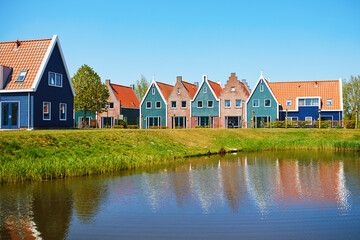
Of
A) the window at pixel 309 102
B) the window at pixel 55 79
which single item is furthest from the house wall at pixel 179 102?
the window at pixel 55 79

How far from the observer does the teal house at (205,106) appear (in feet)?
188

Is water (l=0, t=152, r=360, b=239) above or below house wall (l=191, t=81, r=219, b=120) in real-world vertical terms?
below

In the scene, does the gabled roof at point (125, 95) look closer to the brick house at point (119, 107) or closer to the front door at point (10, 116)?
the brick house at point (119, 107)

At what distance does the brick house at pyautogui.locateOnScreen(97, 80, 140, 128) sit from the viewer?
6050cm

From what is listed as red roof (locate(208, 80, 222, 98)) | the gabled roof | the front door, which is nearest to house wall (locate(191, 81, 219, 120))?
red roof (locate(208, 80, 222, 98))

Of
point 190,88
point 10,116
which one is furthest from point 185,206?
point 190,88

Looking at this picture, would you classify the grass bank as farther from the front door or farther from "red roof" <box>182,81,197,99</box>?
"red roof" <box>182,81,197,99</box>

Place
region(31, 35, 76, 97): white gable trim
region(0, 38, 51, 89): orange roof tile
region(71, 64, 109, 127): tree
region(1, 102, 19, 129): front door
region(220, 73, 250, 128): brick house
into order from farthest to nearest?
region(220, 73, 250, 128): brick house < region(71, 64, 109, 127): tree < region(0, 38, 51, 89): orange roof tile < region(1, 102, 19, 129): front door < region(31, 35, 76, 97): white gable trim

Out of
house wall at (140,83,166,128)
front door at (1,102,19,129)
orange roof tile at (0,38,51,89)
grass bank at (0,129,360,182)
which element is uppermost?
orange roof tile at (0,38,51,89)

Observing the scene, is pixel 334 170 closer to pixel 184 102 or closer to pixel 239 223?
pixel 239 223

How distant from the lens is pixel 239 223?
10391mm

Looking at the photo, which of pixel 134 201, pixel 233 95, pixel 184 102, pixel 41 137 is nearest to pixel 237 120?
pixel 233 95

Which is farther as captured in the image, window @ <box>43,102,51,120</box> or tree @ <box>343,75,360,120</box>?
tree @ <box>343,75,360,120</box>

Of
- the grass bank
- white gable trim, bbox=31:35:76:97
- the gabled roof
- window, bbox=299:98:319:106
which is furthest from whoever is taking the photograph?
the gabled roof
